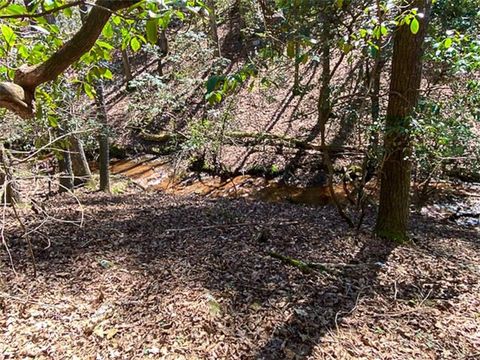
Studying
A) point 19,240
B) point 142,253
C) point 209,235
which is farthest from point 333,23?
point 19,240

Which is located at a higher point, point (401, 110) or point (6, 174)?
point (401, 110)

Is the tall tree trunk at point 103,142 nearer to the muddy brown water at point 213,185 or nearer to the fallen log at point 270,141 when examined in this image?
the muddy brown water at point 213,185

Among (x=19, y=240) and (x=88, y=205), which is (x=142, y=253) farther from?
(x=88, y=205)

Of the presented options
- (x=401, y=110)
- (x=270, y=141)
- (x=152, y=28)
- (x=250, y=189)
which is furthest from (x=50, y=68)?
(x=270, y=141)

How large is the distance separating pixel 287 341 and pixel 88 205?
4808 millimetres

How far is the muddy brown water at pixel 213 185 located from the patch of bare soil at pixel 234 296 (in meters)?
4.76

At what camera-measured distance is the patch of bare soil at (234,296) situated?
8.25ft

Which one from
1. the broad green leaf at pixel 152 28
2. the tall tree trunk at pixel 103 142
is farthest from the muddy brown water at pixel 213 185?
the broad green leaf at pixel 152 28

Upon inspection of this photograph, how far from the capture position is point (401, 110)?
12.6 feet

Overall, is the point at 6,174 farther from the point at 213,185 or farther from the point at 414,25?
the point at 213,185

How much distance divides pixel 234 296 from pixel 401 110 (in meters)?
2.69

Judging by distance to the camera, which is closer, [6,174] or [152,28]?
[152,28]

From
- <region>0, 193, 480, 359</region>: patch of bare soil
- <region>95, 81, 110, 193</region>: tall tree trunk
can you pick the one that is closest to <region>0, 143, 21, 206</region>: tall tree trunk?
<region>0, 193, 480, 359</region>: patch of bare soil

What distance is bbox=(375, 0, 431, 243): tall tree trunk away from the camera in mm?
3703
